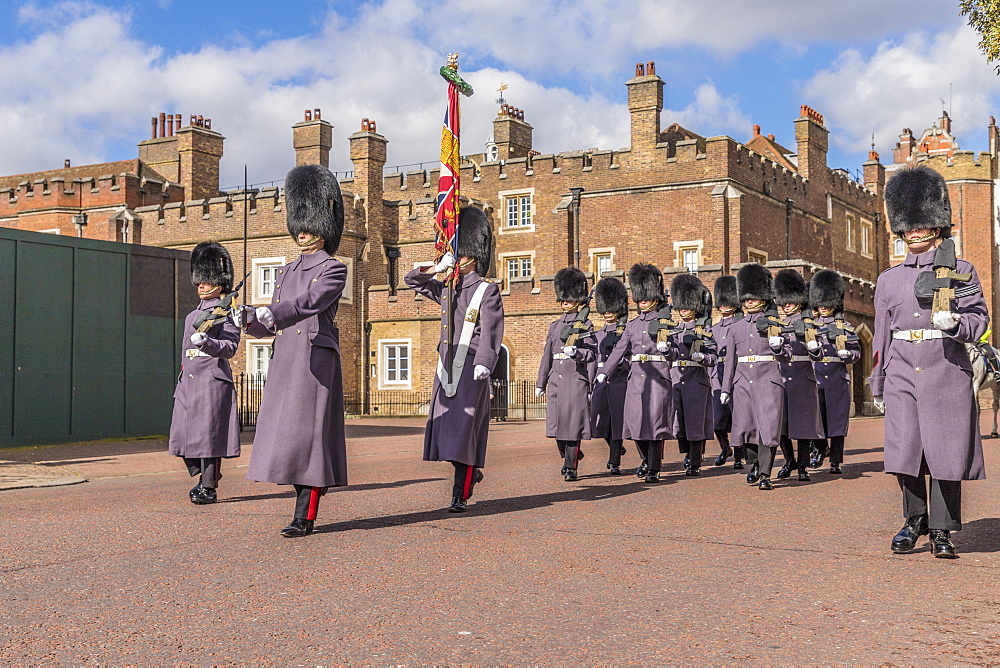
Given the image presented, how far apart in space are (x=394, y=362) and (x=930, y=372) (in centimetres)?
3046

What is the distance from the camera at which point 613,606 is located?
4.74 m

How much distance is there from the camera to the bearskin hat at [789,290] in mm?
12078

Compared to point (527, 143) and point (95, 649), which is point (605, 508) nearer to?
point (95, 649)

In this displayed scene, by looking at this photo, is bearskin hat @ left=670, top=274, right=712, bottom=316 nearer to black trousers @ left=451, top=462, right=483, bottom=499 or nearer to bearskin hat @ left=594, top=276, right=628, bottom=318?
bearskin hat @ left=594, top=276, right=628, bottom=318

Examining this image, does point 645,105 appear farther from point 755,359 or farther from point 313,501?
point 313,501

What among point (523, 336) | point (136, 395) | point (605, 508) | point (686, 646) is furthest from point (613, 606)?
point (523, 336)

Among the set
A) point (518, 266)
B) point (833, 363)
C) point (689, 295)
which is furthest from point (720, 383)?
point (518, 266)

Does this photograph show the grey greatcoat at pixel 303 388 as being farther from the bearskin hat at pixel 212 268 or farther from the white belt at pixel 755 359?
the white belt at pixel 755 359

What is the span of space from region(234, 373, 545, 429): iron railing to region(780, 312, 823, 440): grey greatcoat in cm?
1705

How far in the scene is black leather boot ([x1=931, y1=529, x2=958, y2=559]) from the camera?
607 cm

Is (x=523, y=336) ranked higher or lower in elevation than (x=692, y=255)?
lower

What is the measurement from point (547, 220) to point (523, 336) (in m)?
6.22

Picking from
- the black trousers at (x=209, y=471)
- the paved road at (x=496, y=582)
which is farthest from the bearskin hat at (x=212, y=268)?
the paved road at (x=496, y=582)

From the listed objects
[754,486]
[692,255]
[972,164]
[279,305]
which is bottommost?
[754,486]
